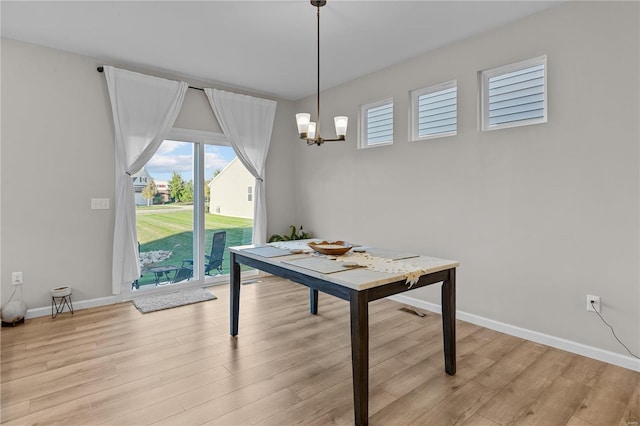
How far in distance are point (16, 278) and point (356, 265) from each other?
11.1 ft

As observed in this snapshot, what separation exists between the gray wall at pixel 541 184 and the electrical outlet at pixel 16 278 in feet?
12.5

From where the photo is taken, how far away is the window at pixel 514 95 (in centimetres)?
282

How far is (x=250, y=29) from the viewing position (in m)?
3.05

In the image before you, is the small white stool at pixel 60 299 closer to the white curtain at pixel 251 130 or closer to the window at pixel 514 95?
the white curtain at pixel 251 130

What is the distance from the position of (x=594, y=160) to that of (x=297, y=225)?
12.4ft

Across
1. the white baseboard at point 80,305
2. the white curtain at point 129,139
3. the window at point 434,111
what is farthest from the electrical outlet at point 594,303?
the white baseboard at point 80,305

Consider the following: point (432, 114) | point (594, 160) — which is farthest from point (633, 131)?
point (432, 114)

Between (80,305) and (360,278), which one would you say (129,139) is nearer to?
(80,305)

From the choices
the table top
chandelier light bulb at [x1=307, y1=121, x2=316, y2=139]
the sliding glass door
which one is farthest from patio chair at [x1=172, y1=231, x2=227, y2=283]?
chandelier light bulb at [x1=307, y1=121, x2=316, y2=139]

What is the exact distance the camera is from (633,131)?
2.33 metres

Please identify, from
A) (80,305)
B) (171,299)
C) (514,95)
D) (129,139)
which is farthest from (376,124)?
(80,305)

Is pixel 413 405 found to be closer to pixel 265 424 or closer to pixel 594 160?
pixel 265 424

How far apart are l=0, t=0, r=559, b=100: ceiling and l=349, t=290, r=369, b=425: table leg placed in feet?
7.51

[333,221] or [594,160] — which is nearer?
[594,160]
